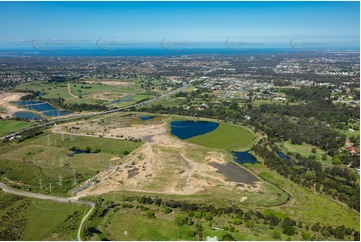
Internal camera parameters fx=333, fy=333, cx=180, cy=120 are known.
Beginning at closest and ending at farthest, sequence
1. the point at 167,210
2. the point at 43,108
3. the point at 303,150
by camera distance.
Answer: the point at 167,210 < the point at 303,150 < the point at 43,108

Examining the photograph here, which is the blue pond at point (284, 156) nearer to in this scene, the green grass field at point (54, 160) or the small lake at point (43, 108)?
the green grass field at point (54, 160)

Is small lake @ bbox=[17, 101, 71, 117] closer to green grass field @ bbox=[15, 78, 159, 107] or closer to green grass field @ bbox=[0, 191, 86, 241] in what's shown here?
green grass field @ bbox=[15, 78, 159, 107]

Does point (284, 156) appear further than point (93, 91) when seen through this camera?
No

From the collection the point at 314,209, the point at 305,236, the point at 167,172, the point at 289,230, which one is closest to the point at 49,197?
the point at 167,172

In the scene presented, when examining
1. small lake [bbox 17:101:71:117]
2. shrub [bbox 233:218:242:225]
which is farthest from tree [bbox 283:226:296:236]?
small lake [bbox 17:101:71:117]

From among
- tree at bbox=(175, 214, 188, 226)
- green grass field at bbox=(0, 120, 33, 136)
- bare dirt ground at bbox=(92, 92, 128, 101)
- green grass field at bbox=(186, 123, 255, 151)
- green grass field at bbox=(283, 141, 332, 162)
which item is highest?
bare dirt ground at bbox=(92, 92, 128, 101)

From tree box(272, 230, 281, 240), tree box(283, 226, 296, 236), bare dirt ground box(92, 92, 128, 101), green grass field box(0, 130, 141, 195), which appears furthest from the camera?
bare dirt ground box(92, 92, 128, 101)

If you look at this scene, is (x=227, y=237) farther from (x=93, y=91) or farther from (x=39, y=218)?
(x=93, y=91)
